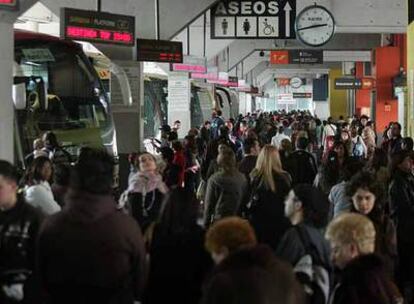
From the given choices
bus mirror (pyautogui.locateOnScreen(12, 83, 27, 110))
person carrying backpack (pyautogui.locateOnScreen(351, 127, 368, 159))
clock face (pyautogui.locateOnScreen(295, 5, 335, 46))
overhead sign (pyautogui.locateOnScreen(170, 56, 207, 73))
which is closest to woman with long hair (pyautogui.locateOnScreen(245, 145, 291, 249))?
bus mirror (pyautogui.locateOnScreen(12, 83, 27, 110))

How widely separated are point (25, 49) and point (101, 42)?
1.30 m

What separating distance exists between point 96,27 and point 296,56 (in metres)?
23.1

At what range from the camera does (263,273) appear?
3668 mm

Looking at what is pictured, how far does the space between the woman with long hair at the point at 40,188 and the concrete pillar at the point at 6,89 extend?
3.62 feet

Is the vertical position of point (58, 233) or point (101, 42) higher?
point (101, 42)

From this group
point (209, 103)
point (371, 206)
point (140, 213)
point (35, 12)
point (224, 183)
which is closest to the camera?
point (371, 206)

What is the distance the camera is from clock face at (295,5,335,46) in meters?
20.1

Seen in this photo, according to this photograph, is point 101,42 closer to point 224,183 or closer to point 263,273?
point 224,183

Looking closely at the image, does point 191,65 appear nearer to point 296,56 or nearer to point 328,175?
point 296,56

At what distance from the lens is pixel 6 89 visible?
8516mm

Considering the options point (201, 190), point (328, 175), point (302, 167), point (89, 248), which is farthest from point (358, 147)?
point (89, 248)

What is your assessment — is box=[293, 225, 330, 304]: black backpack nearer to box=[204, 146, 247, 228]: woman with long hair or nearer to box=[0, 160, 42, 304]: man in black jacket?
box=[0, 160, 42, 304]: man in black jacket

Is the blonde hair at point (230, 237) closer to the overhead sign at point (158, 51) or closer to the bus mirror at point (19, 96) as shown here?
the bus mirror at point (19, 96)

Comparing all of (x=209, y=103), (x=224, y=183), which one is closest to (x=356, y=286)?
(x=224, y=183)
